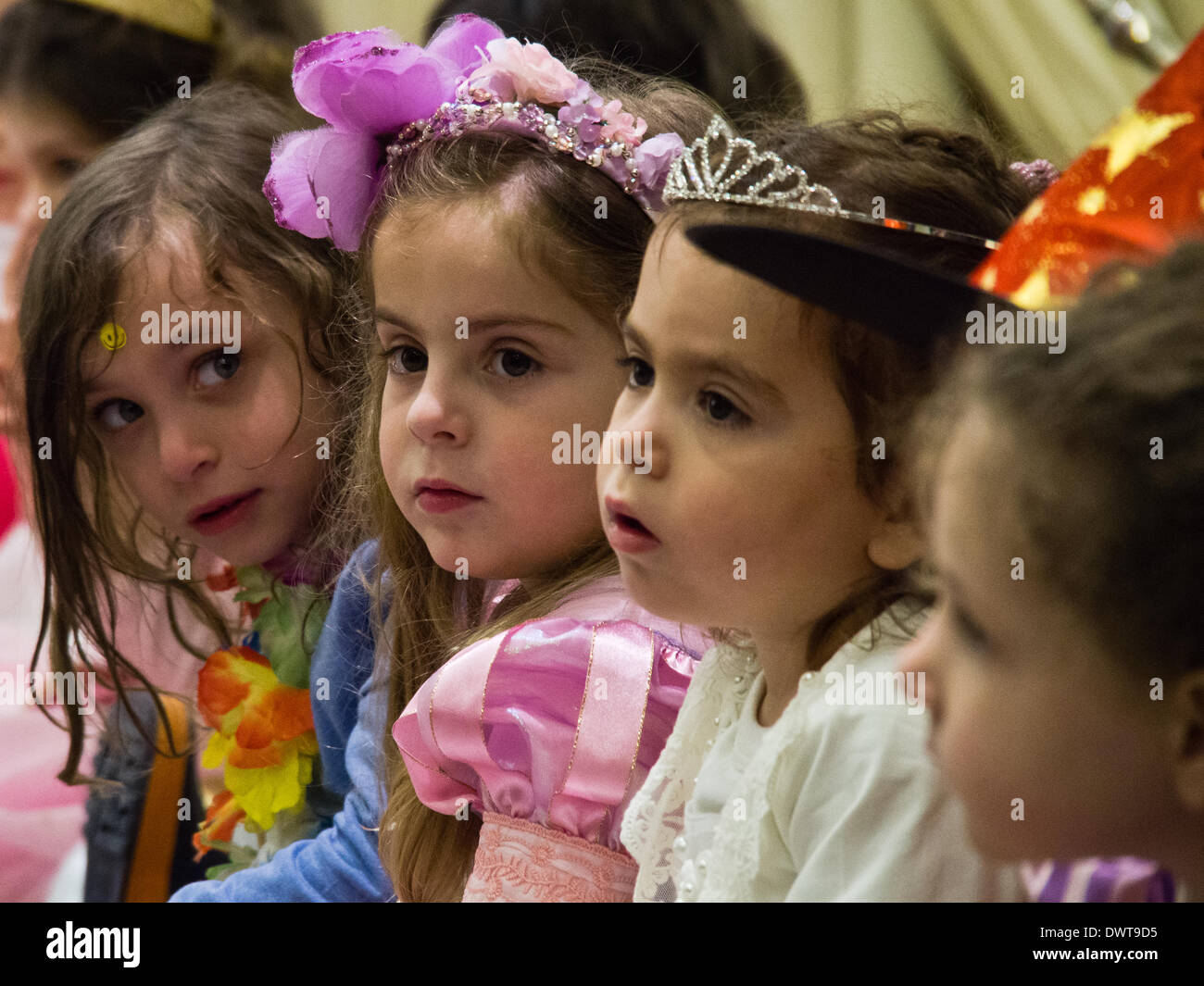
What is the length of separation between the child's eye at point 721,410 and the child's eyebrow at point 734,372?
0.01 metres

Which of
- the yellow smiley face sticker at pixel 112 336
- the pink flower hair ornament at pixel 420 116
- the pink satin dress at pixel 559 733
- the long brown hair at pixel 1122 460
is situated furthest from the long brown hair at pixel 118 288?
the long brown hair at pixel 1122 460

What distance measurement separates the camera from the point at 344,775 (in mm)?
1331

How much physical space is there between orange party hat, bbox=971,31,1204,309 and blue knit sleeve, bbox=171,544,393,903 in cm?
71

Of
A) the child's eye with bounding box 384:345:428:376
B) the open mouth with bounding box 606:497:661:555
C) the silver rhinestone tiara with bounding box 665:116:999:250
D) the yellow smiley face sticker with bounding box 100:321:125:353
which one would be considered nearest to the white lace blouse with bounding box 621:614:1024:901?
the open mouth with bounding box 606:497:661:555

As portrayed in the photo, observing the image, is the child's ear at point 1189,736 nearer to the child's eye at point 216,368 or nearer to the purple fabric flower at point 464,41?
the purple fabric flower at point 464,41

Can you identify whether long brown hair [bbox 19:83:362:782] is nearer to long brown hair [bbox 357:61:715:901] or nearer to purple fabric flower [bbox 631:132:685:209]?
long brown hair [bbox 357:61:715:901]

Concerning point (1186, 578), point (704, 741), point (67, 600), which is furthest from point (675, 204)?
point (67, 600)

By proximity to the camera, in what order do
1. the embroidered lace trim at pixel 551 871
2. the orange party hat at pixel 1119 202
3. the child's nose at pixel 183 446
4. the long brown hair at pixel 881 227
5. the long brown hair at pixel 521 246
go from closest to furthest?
the orange party hat at pixel 1119 202
the long brown hair at pixel 881 227
the embroidered lace trim at pixel 551 871
the long brown hair at pixel 521 246
the child's nose at pixel 183 446

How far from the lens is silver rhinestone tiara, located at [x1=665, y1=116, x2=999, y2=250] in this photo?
784mm

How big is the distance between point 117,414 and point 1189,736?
3.46 ft

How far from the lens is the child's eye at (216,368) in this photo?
4.29 ft

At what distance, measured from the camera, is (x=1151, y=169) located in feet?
2.21

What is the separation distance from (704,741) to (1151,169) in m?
0.42

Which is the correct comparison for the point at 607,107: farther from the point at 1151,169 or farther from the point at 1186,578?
the point at 1186,578
